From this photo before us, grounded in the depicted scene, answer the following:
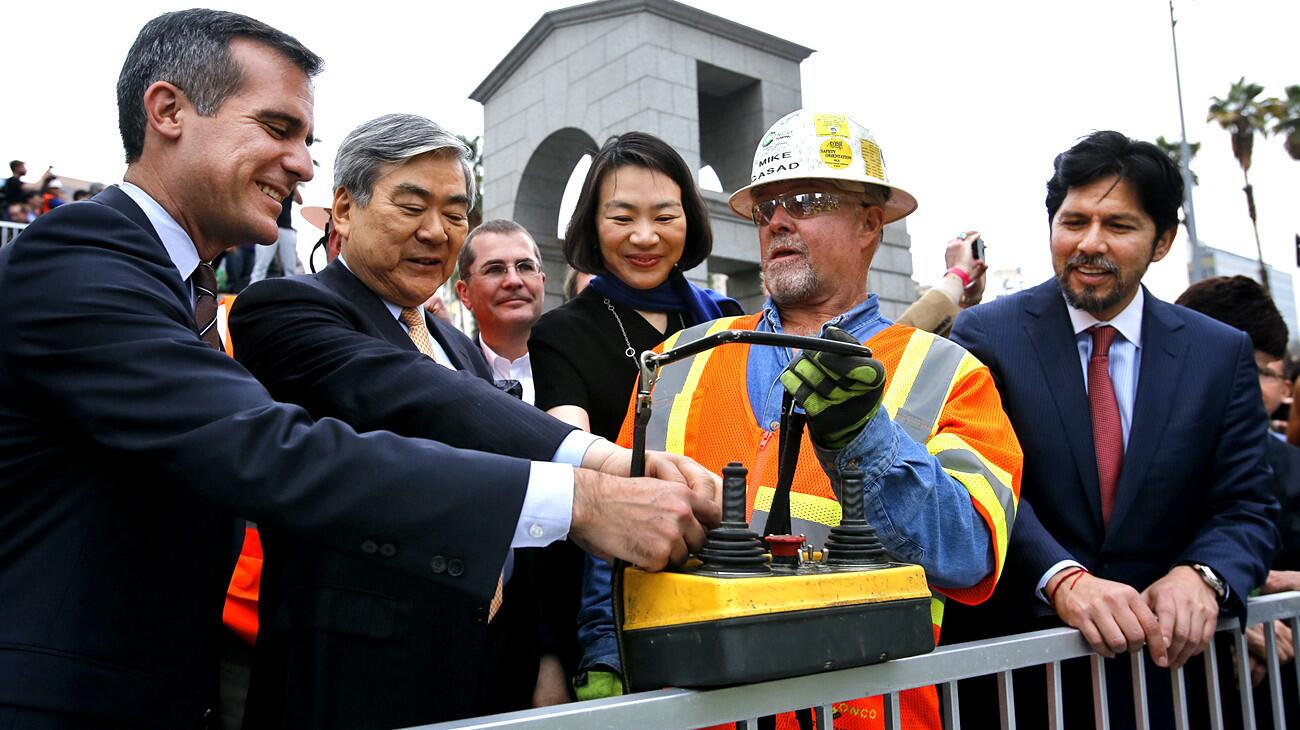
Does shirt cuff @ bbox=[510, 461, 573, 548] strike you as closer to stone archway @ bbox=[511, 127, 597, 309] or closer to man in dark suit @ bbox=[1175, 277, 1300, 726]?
man in dark suit @ bbox=[1175, 277, 1300, 726]

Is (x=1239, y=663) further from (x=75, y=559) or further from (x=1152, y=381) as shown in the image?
(x=75, y=559)

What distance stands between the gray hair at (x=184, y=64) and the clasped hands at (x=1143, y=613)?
7.44ft

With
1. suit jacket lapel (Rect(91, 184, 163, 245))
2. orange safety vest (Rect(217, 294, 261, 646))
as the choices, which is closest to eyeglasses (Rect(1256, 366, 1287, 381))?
orange safety vest (Rect(217, 294, 261, 646))

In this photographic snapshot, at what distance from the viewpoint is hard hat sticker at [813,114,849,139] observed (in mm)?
2727

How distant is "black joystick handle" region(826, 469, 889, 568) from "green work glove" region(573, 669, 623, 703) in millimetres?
732

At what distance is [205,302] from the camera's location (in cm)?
195

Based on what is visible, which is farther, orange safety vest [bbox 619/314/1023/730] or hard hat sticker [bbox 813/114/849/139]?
hard hat sticker [bbox 813/114/849/139]

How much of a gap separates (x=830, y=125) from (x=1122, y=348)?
3.89 feet

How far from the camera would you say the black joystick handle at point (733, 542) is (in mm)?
1518

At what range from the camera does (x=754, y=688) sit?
156 centimetres

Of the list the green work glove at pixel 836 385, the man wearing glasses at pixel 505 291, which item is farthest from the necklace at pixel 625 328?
the man wearing glasses at pixel 505 291

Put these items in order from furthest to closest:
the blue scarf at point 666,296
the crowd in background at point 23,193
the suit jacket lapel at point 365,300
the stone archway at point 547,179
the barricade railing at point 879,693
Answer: the stone archway at point 547,179, the crowd in background at point 23,193, the blue scarf at point 666,296, the suit jacket lapel at point 365,300, the barricade railing at point 879,693

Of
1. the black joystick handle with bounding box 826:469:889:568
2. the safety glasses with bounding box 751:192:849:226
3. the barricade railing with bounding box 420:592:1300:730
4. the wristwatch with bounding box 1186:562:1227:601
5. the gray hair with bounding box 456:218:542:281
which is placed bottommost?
the barricade railing with bounding box 420:592:1300:730

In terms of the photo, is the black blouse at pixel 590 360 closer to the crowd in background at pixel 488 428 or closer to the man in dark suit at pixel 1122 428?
the crowd in background at pixel 488 428
